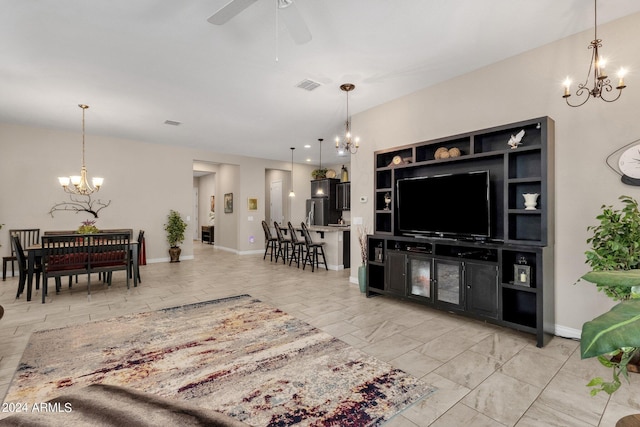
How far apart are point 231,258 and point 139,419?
792cm

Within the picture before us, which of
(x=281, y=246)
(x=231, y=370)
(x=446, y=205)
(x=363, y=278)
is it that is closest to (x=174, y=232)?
(x=281, y=246)

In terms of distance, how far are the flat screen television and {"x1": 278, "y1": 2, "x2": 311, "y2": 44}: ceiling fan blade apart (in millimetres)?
2359

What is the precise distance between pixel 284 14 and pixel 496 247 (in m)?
2.94

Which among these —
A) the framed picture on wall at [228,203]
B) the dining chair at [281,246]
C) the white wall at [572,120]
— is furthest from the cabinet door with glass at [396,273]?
the framed picture on wall at [228,203]

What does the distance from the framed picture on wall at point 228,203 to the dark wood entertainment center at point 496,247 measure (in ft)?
21.7

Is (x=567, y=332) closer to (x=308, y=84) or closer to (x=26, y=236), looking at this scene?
(x=308, y=84)

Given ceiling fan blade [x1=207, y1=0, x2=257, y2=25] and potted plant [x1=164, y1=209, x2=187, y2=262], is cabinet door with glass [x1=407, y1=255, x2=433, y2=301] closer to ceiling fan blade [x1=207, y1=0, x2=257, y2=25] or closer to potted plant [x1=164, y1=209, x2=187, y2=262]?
ceiling fan blade [x1=207, y1=0, x2=257, y2=25]

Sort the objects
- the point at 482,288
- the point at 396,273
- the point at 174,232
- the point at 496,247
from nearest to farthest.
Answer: the point at 496,247, the point at 482,288, the point at 396,273, the point at 174,232

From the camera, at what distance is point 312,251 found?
7086 mm

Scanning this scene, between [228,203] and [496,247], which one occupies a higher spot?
[228,203]

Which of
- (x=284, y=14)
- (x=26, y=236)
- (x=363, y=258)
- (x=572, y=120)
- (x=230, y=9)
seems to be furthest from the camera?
(x=26, y=236)

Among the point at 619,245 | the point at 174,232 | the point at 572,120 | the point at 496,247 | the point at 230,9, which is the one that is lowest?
the point at 174,232

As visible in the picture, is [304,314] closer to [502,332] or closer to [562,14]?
[502,332]

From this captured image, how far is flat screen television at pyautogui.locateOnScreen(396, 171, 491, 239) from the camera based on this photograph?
353cm
